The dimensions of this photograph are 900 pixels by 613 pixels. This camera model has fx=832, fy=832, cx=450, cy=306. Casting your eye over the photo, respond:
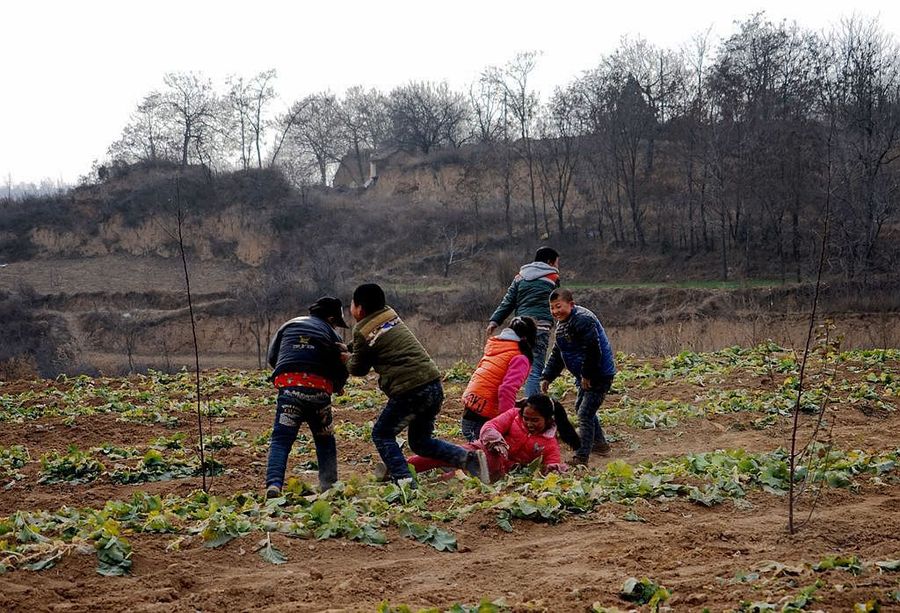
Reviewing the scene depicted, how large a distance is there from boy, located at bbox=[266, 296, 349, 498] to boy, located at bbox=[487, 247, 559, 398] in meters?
3.08

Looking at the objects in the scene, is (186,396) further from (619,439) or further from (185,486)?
(619,439)

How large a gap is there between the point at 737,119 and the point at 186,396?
41.8 metres

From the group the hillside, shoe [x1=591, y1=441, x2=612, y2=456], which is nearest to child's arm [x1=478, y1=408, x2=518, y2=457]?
shoe [x1=591, y1=441, x2=612, y2=456]

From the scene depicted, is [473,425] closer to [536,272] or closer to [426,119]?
[536,272]

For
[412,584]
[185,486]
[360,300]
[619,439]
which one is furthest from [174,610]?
[619,439]

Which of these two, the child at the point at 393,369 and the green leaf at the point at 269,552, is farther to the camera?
the child at the point at 393,369

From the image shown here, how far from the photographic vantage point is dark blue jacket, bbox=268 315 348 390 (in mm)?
7219

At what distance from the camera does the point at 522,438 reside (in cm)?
771

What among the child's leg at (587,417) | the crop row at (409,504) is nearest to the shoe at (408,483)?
the crop row at (409,504)

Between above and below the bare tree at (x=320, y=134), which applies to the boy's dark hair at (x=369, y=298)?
below

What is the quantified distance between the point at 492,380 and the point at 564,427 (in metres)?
0.84

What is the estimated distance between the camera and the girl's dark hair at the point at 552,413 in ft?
24.5

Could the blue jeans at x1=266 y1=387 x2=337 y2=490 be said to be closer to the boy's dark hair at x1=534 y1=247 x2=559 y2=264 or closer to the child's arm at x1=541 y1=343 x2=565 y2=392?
the child's arm at x1=541 y1=343 x2=565 y2=392

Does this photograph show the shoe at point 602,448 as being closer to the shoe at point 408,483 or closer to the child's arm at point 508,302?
the child's arm at point 508,302
